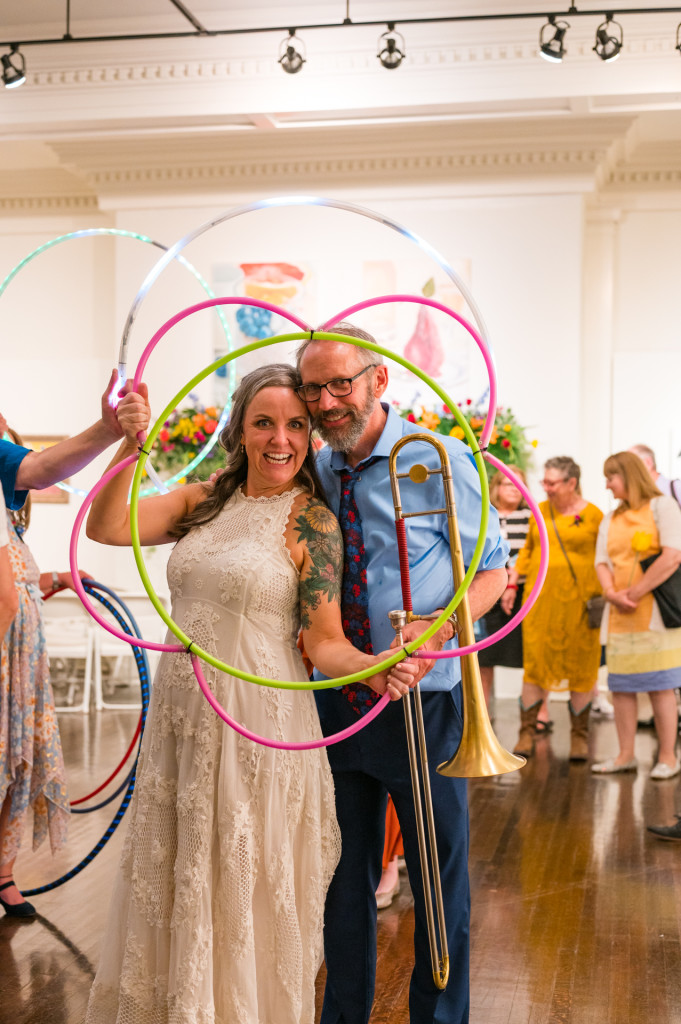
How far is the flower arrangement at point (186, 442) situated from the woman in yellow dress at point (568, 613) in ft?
9.88

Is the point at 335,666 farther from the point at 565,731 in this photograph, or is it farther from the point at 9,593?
the point at 565,731

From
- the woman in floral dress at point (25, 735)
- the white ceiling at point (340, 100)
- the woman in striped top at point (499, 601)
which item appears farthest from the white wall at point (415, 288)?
the woman in floral dress at point (25, 735)

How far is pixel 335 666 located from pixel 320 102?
252 inches

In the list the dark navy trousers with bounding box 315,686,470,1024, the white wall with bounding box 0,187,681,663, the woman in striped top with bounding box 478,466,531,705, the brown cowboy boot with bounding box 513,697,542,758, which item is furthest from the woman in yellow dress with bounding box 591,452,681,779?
the dark navy trousers with bounding box 315,686,470,1024

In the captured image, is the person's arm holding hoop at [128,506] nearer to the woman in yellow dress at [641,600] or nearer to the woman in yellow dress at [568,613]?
the woman in yellow dress at [641,600]

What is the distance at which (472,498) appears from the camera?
2.53m

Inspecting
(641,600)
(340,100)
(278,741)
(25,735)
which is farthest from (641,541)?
(340,100)

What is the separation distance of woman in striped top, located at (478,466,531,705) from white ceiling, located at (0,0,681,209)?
9.56 feet

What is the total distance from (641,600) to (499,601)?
1364 mm

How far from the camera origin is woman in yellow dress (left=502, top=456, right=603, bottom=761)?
6211 mm

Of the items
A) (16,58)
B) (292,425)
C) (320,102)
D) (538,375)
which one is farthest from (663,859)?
(16,58)

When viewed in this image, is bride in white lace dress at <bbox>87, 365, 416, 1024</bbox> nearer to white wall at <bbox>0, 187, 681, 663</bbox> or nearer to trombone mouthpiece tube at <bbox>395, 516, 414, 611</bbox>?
trombone mouthpiece tube at <bbox>395, 516, 414, 611</bbox>

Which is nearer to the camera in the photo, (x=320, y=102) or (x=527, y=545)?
(x=527, y=545)

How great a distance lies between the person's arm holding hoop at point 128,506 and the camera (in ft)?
7.73
